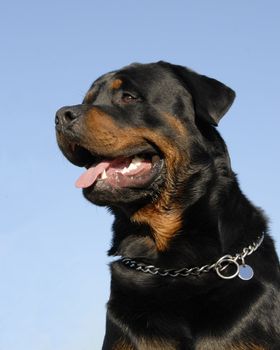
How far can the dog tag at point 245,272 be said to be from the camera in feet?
13.4

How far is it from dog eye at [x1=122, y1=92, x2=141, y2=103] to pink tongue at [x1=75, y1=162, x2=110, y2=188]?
0.54 m

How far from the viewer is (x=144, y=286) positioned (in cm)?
420

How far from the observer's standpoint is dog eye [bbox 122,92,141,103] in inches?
183

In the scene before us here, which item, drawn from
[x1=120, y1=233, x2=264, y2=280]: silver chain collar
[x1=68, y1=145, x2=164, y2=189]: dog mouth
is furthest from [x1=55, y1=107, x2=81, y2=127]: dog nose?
[x1=120, y1=233, x2=264, y2=280]: silver chain collar

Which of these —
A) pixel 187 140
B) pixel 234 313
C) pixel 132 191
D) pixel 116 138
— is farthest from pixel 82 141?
pixel 234 313

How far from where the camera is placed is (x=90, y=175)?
4480 mm

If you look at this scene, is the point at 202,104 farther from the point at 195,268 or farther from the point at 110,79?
the point at 195,268

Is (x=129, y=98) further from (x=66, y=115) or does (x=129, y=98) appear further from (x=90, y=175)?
(x=90, y=175)

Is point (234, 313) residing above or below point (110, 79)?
below

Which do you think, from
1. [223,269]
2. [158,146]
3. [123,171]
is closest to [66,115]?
[123,171]

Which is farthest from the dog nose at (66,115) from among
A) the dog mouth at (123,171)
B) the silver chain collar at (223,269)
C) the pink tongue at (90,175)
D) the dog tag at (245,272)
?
the dog tag at (245,272)

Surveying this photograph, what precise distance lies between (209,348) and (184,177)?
1320mm

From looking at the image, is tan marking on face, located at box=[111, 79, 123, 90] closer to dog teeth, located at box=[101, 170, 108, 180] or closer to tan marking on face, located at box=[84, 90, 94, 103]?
tan marking on face, located at box=[84, 90, 94, 103]

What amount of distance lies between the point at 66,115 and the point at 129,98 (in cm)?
59
